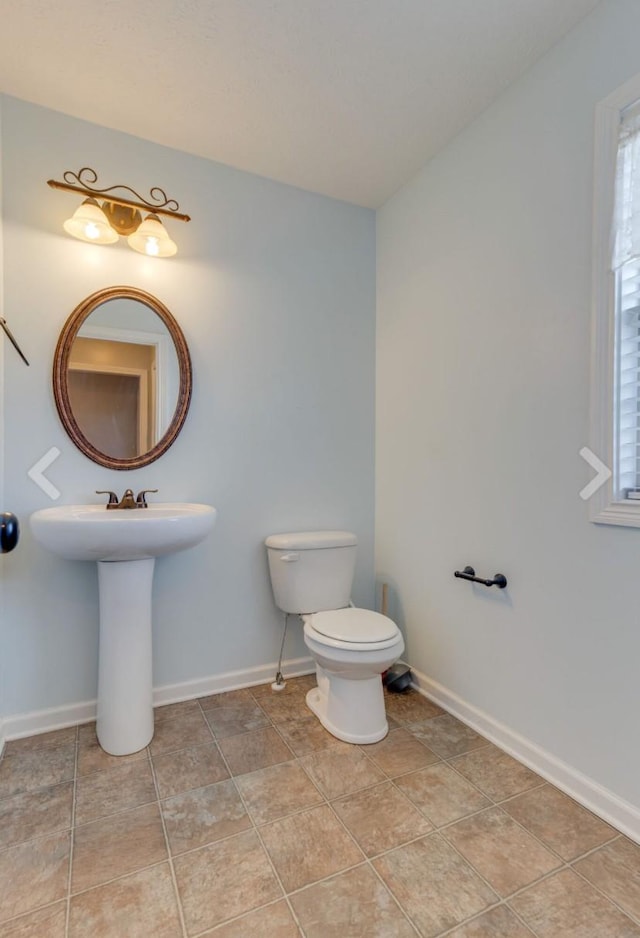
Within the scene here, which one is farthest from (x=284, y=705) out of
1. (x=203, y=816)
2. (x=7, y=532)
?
(x=7, y=532)

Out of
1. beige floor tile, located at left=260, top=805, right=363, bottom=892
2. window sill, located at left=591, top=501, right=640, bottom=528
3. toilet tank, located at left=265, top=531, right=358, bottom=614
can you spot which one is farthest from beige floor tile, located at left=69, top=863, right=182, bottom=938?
window sill, located at left=591, top=501, right=640, bottom=528

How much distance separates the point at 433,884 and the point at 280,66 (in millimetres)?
2524

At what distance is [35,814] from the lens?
1.39 metres

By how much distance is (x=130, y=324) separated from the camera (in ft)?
6.38

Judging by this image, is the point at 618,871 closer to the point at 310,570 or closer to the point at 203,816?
the point at 203,816

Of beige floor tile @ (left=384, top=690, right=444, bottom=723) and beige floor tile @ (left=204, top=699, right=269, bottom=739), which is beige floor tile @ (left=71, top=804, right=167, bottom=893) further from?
beige floor tile @ (left=384, top=690, right=444, bottom=723)

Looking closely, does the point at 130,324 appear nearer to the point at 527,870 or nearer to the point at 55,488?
the point at 55,488

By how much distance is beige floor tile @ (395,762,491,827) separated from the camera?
1.41 metres

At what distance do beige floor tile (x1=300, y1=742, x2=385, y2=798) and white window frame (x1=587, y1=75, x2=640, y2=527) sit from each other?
1.13 metres

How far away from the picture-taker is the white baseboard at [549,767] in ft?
4.36

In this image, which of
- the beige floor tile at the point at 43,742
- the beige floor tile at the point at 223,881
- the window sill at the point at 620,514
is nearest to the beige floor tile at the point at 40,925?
the beige floor tile at the point at 223,881

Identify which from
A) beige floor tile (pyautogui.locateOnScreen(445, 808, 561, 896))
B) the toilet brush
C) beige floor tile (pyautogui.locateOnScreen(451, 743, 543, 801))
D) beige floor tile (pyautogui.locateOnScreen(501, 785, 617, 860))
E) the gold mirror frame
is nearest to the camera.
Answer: beige floor tile (pyautogui.locateOnScreen(445, 808, 561, 896))

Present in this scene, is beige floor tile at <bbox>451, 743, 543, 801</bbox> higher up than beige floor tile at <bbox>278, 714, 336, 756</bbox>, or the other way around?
beige floor tile at <bbox>451, 743, 543, 801</bbox>

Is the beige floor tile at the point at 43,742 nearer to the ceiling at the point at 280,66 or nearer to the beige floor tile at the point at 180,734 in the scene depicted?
the beige floor tile at the point at 180,734
